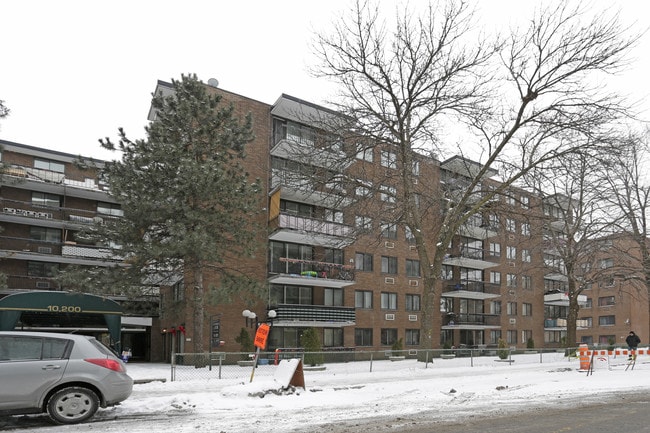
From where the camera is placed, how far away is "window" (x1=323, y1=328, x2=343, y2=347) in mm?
35062

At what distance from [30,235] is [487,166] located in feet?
90.6

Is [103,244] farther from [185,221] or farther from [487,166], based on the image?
[487,166]

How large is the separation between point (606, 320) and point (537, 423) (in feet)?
220

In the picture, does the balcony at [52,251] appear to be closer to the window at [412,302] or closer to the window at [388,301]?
the window at [388,301]

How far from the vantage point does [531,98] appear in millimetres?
22812

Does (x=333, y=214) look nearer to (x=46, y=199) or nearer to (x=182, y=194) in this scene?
(x=182, y=194)

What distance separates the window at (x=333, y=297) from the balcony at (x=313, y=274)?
0.67 metres

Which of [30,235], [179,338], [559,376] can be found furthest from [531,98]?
[30,235]

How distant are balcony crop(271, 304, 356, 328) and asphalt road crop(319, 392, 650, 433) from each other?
21.7 m

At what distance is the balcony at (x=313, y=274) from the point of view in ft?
106

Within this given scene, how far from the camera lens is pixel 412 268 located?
40906 mm

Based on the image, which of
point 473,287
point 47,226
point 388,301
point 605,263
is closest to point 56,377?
point 47,226

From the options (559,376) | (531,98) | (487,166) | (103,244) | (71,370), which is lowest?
(559,376)

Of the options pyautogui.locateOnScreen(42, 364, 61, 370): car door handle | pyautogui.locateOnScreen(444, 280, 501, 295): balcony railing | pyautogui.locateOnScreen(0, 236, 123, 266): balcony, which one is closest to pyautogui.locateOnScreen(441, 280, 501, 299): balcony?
pyautogui.locateOnScreen(444, 280, 501, 295): balcony railing
